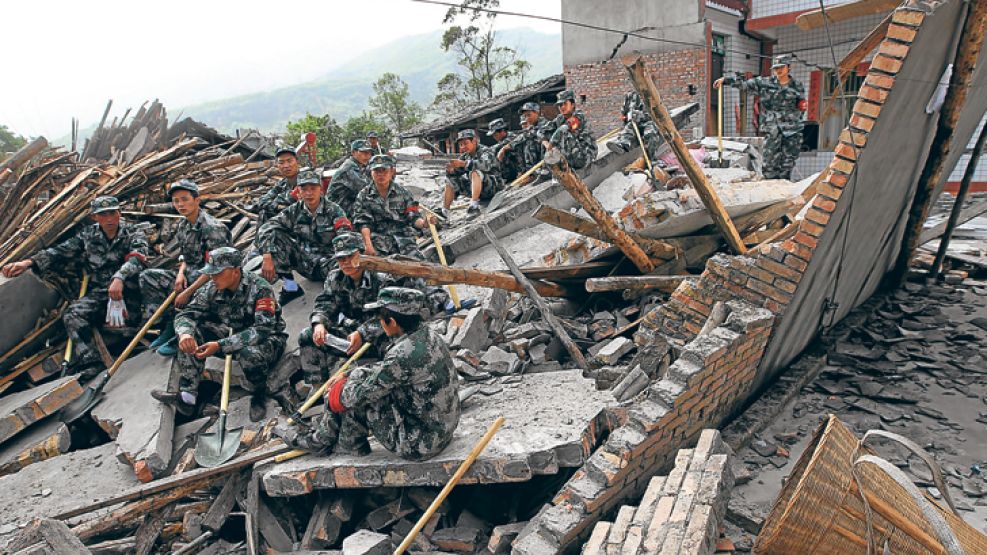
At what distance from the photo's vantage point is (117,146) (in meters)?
10.4

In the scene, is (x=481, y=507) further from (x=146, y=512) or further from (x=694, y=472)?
(x=146, y=512)

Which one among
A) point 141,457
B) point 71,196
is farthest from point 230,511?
point 71,196

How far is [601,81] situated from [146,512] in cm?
1559

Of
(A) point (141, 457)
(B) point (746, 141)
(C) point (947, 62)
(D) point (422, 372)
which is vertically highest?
(C) point (947, 62)

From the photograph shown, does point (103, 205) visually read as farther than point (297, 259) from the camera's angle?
No

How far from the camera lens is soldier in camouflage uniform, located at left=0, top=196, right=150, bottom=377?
623 cm

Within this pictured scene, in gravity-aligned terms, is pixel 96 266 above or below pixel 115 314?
above

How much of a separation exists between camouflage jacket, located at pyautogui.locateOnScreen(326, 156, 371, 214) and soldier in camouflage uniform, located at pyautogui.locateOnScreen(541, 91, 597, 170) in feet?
8.47

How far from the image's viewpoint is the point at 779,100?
9250 millimetres

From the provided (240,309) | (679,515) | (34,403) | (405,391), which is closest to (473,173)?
(240,309)

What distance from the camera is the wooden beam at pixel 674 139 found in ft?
13.1

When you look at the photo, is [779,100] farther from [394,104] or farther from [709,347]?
[394,104]

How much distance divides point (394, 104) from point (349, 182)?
99.3 feet

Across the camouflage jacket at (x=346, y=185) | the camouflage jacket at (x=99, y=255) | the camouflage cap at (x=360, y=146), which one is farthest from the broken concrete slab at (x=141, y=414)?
the camouflage cap at (x=360, y=146)
